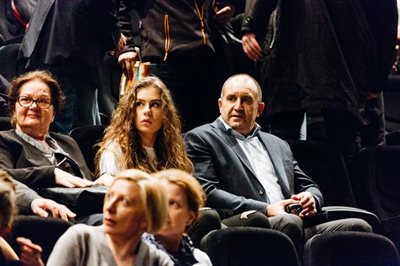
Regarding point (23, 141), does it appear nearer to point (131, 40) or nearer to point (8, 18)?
point (131, 40)

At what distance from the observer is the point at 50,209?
3.45 metres

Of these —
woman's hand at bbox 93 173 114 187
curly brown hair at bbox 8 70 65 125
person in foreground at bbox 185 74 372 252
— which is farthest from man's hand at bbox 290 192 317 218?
curly brown hair at bbox 8 70 65 125

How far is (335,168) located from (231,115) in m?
0.58

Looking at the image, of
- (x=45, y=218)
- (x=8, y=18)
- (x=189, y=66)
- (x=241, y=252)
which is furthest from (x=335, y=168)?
(x=8, y=18)

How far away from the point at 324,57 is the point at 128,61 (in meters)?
0.88

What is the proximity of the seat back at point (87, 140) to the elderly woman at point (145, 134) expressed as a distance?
0.17 meters

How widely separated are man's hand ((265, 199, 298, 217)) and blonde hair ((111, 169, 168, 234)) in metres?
1.19

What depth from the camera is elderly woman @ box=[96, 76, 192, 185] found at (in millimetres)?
3928

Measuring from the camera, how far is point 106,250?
2.81 metres

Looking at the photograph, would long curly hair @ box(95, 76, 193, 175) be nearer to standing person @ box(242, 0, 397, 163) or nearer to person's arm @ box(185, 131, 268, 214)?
person's arm @ box(185, 131, 268, 214)

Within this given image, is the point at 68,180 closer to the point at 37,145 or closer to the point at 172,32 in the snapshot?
the point at 37,145

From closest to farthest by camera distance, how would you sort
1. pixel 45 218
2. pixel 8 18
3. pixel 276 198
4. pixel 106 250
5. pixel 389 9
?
1. pixel 106 250
2. pixel 45 218
3. pixel 276 198
4. pixel 389 9
5. pixel 8 18

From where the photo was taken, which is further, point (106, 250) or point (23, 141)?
point (23, 141)

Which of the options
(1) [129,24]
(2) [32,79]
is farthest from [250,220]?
(1) [129,24]
